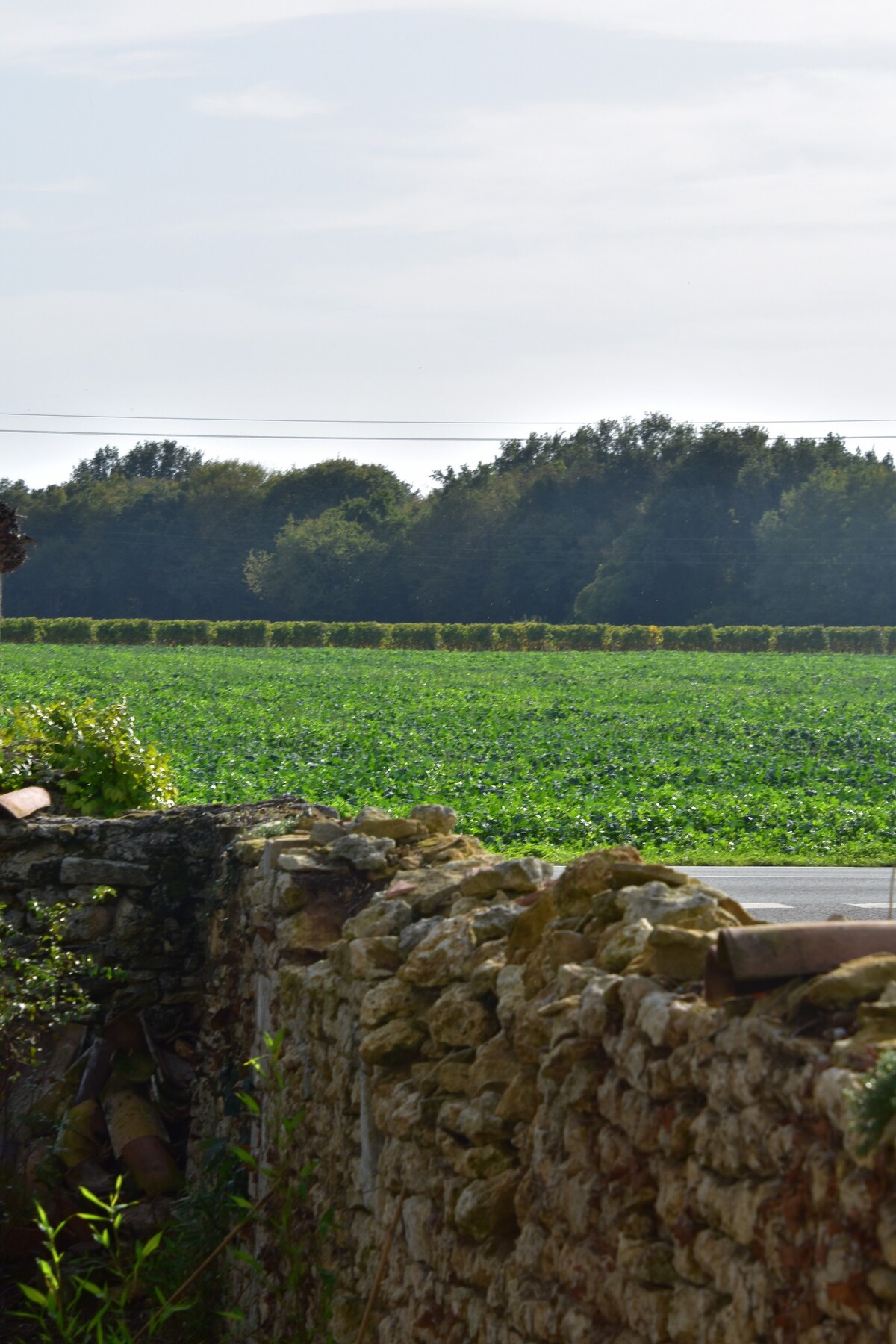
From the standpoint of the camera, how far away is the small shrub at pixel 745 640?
69188 millimetres

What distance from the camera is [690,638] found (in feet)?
229

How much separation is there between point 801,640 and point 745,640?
8.90 ft

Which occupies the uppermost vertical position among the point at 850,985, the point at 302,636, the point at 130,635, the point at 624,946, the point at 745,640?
the point at 850,985

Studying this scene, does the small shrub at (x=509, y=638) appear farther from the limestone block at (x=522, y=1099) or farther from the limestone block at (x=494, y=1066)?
the limestone block at (x=522, y=1099)

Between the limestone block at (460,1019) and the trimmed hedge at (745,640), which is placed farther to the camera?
the trimmed hedge at (745,640)

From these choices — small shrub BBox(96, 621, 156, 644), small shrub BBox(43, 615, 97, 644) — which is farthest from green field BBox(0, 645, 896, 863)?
small shrub BBox(43, 615, 97, 644)

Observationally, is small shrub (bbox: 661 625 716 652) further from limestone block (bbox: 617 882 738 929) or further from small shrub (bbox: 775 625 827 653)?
limestone block (bbox: 617 882 738 929)

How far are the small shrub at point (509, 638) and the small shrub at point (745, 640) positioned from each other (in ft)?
32.8

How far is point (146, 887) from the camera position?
786cm

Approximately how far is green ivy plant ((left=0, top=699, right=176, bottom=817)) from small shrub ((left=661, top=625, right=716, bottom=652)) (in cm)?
6163

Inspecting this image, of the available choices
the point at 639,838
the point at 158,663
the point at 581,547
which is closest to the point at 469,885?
the point at 639,838

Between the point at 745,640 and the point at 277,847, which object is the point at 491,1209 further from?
the point at 745,640

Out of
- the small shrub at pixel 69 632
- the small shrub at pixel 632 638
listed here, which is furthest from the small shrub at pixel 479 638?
the small shrub at pixel 69 632

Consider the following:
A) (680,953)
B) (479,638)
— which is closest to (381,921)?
(680,953)
